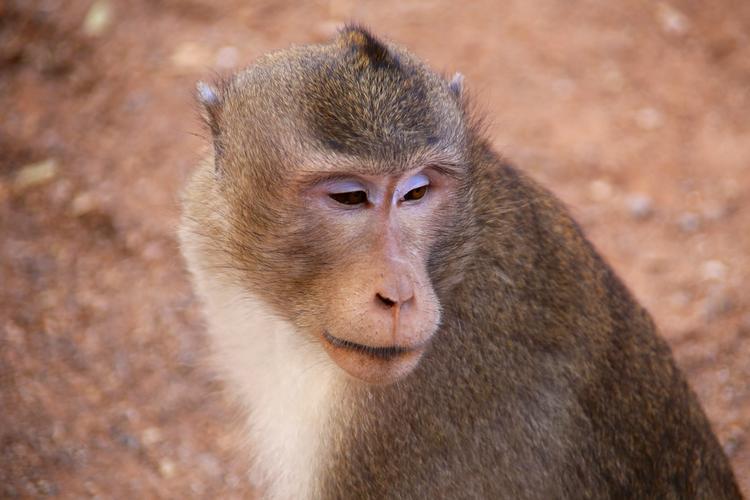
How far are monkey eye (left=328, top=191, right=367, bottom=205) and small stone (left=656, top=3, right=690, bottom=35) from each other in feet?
16.3

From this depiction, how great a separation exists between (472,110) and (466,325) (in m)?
0.78

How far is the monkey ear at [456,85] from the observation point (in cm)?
331

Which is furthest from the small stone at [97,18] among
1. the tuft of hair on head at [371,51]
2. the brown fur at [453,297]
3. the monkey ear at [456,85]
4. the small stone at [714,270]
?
the small stone at [714,270]

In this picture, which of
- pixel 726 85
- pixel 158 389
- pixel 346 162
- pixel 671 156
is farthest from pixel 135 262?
pixel 726 85

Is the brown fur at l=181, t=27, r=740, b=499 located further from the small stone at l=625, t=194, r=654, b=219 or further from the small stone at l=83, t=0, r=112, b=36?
the small stone at l=83, t=0, r=112, b=36

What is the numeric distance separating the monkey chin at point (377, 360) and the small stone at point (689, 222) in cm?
359

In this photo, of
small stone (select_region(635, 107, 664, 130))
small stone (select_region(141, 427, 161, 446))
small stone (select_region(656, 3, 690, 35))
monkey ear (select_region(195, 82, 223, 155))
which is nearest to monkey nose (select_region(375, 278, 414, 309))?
monkey ear (select_region(195, 82, 223, 155))

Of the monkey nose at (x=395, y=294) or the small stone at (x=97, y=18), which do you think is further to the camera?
the small stone at (x=97, y=18)

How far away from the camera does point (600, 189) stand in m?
6.08

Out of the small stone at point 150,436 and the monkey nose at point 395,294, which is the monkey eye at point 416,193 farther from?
the small stone at point 150,436

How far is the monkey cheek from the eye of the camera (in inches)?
107

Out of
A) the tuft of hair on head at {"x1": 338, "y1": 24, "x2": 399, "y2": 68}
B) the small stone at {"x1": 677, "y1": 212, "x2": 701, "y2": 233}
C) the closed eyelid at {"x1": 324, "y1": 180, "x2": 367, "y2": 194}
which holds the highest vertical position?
the small stone at {"x1": 677, "y1": 212, "x2": 701, "y2": 233}

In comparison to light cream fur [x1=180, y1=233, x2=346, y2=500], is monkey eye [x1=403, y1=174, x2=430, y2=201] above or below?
above

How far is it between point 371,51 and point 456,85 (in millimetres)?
454
